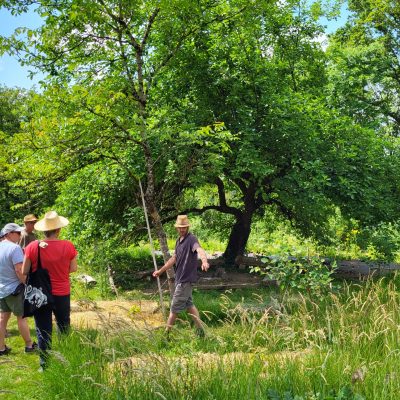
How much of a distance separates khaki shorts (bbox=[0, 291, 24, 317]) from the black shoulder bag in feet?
3.04

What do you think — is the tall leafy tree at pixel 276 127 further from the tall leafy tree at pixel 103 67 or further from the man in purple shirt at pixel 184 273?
the man in purple shirt at pixel 184 273

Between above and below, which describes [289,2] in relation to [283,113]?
above

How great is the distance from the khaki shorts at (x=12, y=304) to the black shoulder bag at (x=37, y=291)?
93 cm

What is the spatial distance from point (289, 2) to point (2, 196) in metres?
15.0

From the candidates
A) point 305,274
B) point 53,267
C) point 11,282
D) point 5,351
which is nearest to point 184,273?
point 305,274

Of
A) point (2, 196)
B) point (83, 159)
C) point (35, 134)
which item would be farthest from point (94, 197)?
point (2, 196)

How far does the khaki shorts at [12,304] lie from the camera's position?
627cm

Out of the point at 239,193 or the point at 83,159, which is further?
the point at 239,193

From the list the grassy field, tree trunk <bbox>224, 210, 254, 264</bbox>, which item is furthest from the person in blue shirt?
tree trunk <bbox>224, 210, 254, 264</bbox>

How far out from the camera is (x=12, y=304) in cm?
627

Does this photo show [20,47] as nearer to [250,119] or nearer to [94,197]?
[94,197]

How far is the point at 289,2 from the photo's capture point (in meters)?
11.9

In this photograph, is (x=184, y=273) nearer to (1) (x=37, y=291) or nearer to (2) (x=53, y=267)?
(2) (x=53, y=267)

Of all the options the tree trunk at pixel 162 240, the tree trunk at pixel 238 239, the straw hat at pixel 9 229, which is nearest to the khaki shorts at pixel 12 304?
the straw hat at pixel 9 229
